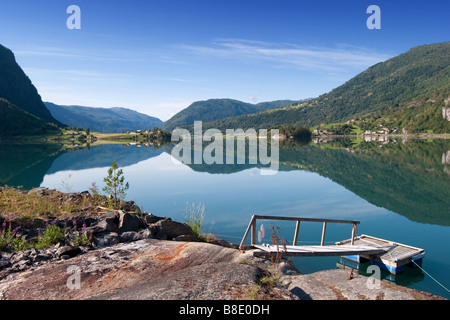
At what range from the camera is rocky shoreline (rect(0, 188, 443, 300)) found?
19.4 ft

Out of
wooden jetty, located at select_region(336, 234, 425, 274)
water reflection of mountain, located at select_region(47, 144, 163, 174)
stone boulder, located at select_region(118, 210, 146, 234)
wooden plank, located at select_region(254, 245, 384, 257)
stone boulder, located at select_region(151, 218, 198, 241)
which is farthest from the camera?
water reflection of mountain, located at select_region(47, 144, 163, 174)

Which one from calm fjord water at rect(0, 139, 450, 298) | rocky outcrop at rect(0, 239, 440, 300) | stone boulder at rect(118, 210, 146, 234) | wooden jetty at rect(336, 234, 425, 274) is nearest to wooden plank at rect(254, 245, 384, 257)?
wooden jetty at rect(336, 234, 425, 274)

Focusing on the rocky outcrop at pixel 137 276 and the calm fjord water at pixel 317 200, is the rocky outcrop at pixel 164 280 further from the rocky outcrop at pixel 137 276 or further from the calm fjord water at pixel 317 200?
the calm fjord water at pixel 317 200

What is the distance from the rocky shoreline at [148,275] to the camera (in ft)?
19.4

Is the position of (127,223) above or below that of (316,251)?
above

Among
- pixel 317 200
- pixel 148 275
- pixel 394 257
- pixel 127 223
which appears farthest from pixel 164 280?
pixel 317 200

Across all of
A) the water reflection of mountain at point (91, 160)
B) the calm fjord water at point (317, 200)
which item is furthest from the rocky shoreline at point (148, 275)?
the water reflection of mountain at point (91, 160)

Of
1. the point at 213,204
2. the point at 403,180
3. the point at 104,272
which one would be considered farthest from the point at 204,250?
the point at 403,180

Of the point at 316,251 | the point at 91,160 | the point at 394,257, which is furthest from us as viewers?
the point at 91,160

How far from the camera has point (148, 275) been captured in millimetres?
6941

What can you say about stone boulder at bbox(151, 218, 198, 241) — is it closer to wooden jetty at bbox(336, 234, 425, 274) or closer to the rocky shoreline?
the rocky shoreline

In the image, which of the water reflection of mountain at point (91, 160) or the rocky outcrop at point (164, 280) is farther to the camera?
the water reflection of mountain at point (91, 160)

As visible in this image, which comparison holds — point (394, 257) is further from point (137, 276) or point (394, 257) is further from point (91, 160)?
point (91, 160)
